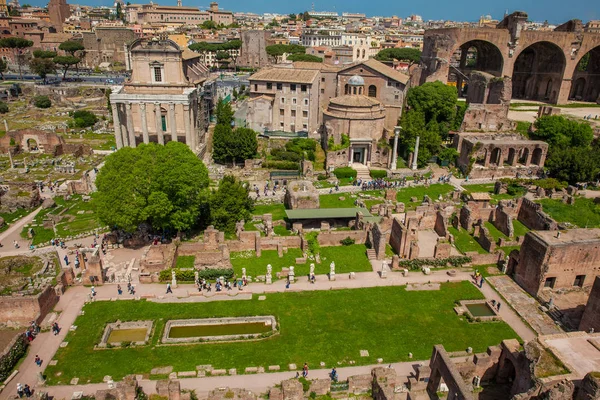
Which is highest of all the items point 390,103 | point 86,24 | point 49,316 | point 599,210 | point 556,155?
point 86,24

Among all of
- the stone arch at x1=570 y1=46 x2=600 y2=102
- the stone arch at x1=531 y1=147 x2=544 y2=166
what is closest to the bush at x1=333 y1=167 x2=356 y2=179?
the stone arch at x1=531 y1=147 x2=544 y2=166

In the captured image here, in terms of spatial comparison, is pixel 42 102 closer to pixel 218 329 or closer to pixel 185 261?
pixel 185 261

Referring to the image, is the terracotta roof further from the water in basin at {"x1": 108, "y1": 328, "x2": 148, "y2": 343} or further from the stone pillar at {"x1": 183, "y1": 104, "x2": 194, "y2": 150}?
the water in basin at {"x1": 108, "y1": 328, "x2": 148, "y2": 343}

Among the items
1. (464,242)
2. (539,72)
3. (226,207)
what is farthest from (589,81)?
(226,207)

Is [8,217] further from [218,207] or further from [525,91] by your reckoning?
[525,91]

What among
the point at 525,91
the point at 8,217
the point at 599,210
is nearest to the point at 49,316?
the point at 8,217

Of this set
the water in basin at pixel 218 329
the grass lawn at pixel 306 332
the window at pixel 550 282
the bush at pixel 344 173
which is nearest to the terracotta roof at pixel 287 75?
the bush at pixel 344 173

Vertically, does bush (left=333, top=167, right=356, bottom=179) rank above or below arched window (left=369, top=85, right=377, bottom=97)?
below
